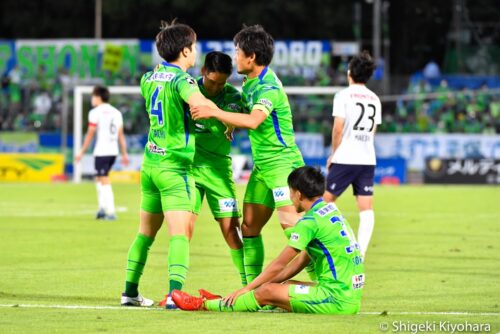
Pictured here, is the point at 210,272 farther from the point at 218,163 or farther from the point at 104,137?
the point at 104,137

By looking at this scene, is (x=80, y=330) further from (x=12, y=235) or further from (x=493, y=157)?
(x=493, y=157)

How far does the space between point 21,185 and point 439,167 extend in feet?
41.8

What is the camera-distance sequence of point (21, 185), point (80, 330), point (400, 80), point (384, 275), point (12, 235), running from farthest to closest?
point (400, 80) → point (21, 185) → point (12, 235) → point (384, 275) → point (80, 330)

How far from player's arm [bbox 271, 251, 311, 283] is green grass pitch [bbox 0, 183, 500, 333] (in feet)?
0.91

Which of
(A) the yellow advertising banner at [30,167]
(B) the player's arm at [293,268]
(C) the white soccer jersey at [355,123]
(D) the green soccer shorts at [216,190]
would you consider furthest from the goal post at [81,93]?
(B) the player's arm at [293,268]

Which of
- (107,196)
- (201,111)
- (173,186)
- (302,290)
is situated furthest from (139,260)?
(107,196)

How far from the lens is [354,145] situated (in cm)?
1315

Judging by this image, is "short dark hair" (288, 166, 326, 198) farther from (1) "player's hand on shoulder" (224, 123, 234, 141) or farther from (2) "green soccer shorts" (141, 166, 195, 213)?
(1) "player's hand on shoulder" (224, 123, 234, 141)

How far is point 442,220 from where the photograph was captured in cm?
2125

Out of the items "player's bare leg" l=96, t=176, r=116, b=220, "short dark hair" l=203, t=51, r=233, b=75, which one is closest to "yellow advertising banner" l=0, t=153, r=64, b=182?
"player's bare leg" l=96, t=176, r=116, b=220

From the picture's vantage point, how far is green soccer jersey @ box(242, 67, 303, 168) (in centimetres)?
984

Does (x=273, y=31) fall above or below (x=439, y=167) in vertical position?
above

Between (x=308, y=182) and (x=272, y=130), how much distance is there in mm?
1264

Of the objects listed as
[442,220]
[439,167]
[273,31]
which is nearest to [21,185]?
[439,167]
